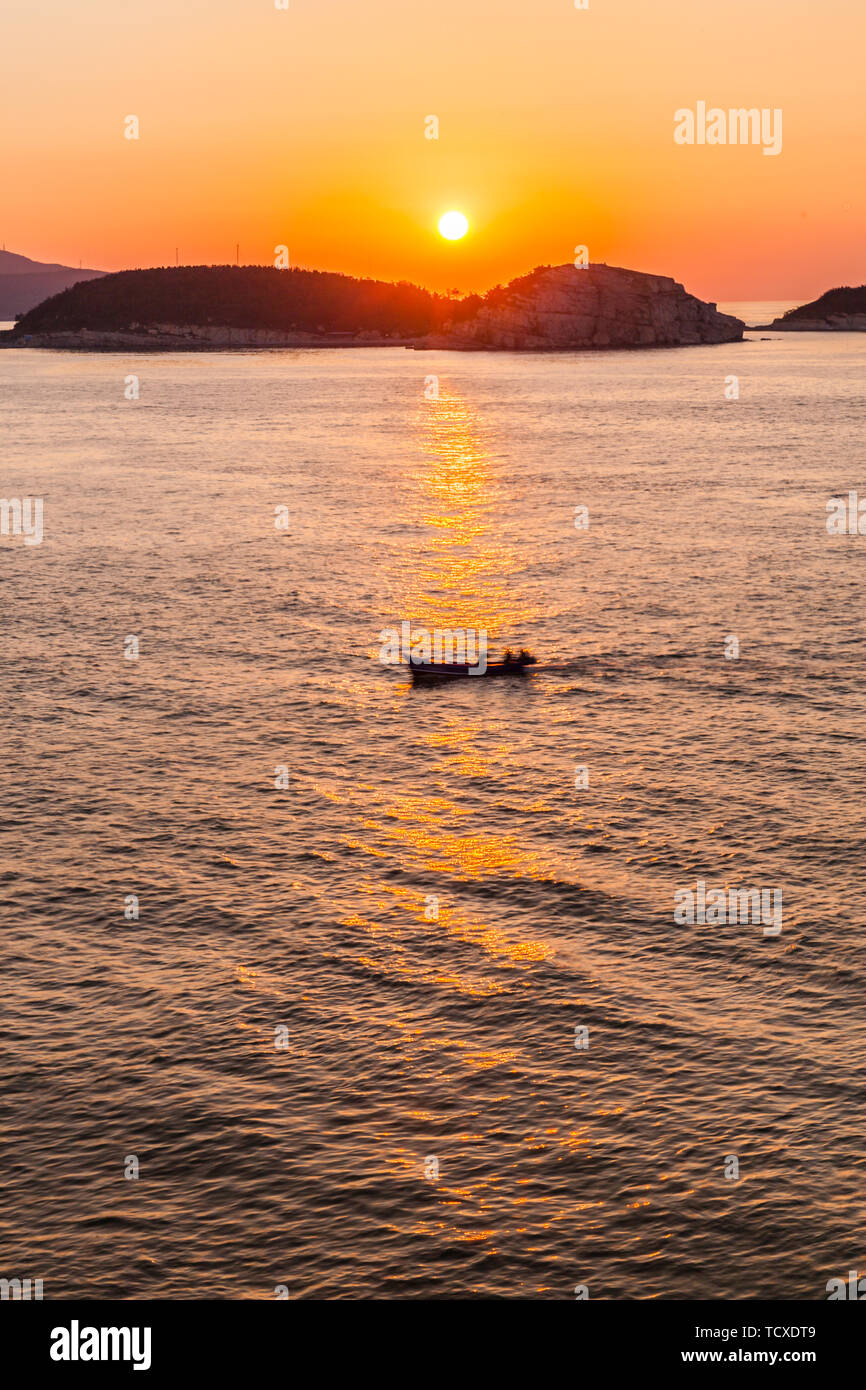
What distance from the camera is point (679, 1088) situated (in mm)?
46000

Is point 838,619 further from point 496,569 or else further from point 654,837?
point 654,837

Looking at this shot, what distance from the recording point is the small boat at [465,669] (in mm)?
92812

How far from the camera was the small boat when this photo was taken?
92.8 metres

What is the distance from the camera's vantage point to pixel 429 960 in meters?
54.1

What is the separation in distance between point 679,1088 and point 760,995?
7.43m

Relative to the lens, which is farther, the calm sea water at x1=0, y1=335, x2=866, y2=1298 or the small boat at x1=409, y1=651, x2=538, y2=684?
the small boat at x1=409, y1=651, x2=538, y2=684

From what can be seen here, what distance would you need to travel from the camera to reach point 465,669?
93625mm

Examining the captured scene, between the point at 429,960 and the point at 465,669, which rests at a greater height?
the point at 465,669

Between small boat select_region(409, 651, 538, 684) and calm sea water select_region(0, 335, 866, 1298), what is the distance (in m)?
1.28

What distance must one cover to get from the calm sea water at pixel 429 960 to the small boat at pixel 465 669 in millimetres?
1284

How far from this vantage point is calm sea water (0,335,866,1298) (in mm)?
39812

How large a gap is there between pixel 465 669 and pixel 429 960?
41462mm

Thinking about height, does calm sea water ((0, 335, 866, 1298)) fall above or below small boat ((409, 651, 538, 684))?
below

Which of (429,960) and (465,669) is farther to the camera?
(465,669)
